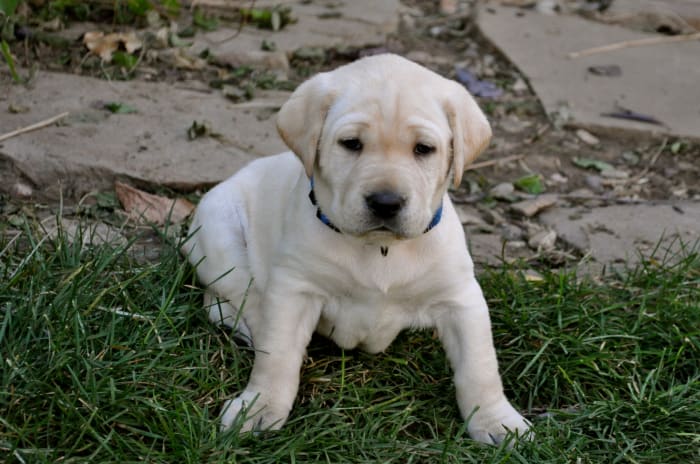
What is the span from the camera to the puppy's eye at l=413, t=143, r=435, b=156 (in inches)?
134

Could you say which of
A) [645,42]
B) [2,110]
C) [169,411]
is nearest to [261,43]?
[2,110]

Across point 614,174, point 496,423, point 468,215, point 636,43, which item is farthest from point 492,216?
point 636,43

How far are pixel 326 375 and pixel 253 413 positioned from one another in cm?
45

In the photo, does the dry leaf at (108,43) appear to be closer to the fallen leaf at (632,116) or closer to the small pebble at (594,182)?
the small pebble at (594,182)

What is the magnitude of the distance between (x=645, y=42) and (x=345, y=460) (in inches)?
220

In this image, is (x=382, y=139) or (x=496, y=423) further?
(x=496, y=423)

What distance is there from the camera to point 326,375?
155 inches

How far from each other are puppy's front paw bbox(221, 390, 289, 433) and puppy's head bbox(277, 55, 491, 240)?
722 mm

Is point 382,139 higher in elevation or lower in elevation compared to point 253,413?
higher

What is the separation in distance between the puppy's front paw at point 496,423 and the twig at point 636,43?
4.40 meters

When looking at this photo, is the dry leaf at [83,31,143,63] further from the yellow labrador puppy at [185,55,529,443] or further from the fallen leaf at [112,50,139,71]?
the yellow labrador puppy at [185,55,529,443]

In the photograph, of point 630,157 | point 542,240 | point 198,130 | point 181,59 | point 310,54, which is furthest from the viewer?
point 310,54

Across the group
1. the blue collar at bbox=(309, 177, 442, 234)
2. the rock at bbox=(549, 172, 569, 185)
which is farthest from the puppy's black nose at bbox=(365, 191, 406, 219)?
the rock at bbox=(549, 172, 569, 185)

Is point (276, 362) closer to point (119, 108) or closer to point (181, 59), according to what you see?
point (119, 108)
